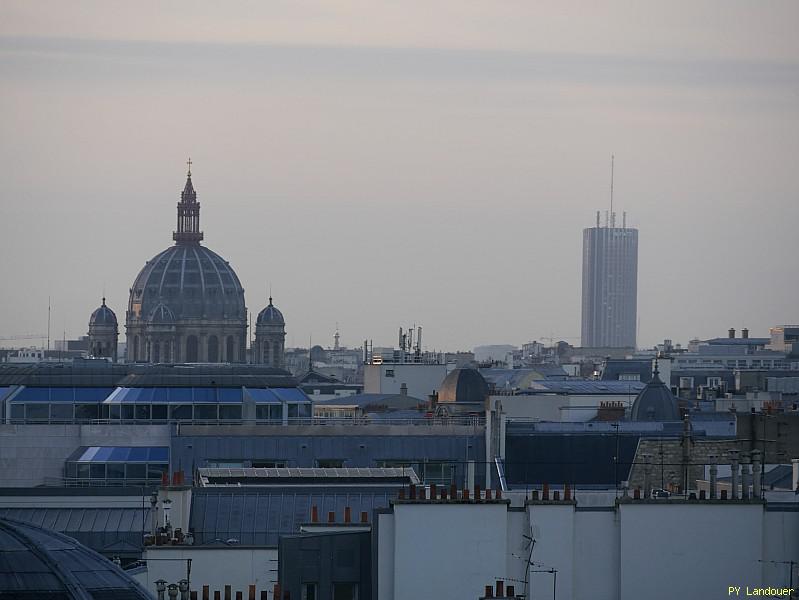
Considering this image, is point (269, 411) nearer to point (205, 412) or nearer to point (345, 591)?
point (205, 412)

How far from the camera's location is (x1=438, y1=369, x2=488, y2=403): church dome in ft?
326

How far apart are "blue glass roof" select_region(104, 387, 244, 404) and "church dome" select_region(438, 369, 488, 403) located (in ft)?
82.3

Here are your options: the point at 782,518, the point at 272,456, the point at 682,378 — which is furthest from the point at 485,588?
the point at 682,378

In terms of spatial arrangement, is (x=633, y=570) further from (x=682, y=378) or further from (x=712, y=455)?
(x=682, y=378)

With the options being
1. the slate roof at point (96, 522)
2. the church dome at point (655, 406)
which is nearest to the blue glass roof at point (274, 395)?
the church dome at point (655, 406)

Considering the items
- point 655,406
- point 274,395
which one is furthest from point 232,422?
point 655,406

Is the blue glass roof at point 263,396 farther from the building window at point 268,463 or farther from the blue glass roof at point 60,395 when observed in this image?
the building window at point 268,463

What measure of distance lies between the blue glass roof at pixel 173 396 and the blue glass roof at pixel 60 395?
1.91m

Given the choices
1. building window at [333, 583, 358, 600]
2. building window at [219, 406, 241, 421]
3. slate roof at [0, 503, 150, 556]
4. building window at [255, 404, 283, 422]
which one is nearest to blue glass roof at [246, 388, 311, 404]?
building window at [255, 404, 283, 422]

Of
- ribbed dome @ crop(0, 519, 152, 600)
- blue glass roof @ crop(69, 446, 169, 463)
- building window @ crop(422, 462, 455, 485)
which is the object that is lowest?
ribbed dome @ crop(0, 519, 152, 600)

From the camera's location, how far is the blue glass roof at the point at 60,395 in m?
75.2

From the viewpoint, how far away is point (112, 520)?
1854 inches

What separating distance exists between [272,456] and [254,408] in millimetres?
12438

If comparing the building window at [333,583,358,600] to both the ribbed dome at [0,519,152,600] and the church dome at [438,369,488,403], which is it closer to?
the ribbed dome at [0,519,152,600]
